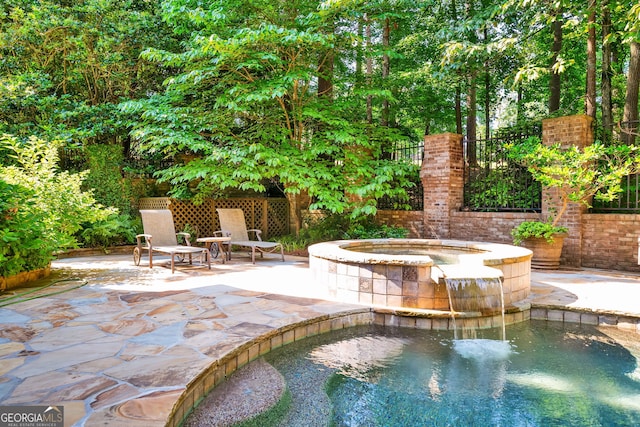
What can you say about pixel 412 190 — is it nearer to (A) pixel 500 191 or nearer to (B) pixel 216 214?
(A) pixel 500 191

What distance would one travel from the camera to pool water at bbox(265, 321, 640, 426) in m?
2.32

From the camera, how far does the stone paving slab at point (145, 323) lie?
2.12 m

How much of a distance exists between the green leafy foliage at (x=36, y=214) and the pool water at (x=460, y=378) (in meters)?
3.50

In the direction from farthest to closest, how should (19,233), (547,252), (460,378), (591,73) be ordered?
(591,73), (547,252), (19,233), (460,378)

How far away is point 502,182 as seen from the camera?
316 inches

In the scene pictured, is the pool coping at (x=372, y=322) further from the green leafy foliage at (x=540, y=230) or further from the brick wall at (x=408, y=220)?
the brick wall at (x=408, y=220)

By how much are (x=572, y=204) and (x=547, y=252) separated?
1.00 m

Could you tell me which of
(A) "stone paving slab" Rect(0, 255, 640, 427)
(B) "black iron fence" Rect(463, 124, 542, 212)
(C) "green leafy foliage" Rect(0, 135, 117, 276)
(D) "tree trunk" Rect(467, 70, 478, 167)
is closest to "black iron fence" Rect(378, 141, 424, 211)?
(B) "black iron fence" Rect(463, 124, 542, 212)

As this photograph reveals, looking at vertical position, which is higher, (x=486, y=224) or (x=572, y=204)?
(x=572, y=204)

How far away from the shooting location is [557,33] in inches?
386

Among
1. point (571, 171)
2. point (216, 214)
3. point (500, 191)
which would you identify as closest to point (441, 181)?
point (500, 191)

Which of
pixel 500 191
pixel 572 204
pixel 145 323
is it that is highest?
pixel 500 191

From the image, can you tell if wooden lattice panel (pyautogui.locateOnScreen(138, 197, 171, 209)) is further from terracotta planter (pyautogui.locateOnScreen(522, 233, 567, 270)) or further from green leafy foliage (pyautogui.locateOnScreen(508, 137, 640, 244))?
terracotta planter (pyautogui.locateOnScreen(522, 233, 567, 270))

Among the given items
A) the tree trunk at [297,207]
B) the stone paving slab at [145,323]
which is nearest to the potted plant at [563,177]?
the stone paving slab at [145,323]
